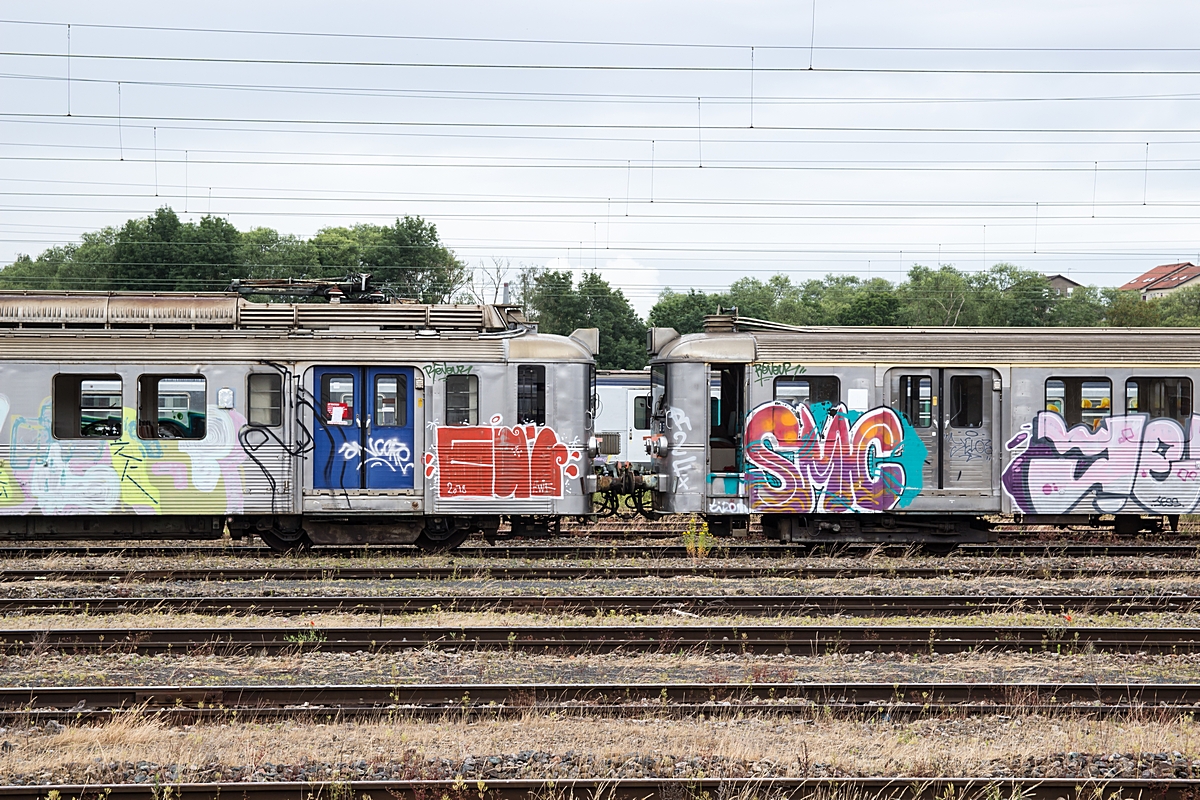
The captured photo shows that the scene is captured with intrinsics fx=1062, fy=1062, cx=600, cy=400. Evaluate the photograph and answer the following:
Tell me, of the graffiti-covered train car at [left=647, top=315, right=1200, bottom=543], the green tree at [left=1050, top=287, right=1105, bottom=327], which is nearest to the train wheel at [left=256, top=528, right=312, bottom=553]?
the graffiti-covered train car at [left=647, top=315, right=1200, bottom=543]

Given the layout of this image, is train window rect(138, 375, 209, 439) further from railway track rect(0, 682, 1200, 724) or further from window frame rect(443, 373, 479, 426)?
railway track rect(0, 682, 1200, 724)

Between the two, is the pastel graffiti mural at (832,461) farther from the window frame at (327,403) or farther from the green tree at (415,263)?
the green tree at (415,263)

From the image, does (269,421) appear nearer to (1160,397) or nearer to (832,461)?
(832,461)

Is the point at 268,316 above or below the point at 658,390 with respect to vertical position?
above

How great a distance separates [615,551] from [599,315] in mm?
37391

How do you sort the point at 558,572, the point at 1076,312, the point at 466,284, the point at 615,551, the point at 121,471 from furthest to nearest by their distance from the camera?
the point at 1076,312 < the point at 466,284 < the point at 615,551 < the point at 121,471 < the point at 558,572

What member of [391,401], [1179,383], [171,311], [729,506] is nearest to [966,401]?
[1179,383]

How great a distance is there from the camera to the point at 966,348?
16391 millimetres

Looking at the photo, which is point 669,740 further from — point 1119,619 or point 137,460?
point 137,460

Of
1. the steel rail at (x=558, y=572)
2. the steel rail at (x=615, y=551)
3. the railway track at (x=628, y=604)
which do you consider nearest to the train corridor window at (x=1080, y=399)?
the steel rail at (x=615, y=551)

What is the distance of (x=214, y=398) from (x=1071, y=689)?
12.1m

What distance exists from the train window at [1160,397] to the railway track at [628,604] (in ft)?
14.3

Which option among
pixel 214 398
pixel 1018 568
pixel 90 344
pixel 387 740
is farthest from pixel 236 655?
pixel 1018 568

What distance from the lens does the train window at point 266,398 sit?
15.9m
